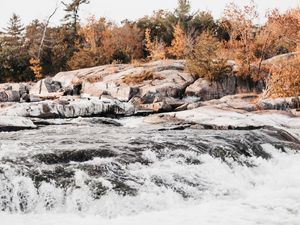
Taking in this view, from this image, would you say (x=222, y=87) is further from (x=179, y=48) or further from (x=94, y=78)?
(x=179, y=48)

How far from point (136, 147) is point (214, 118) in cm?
688

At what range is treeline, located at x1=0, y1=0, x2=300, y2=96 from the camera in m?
30.3

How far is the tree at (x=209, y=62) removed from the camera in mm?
29605

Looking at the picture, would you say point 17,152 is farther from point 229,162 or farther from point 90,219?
point 229,162

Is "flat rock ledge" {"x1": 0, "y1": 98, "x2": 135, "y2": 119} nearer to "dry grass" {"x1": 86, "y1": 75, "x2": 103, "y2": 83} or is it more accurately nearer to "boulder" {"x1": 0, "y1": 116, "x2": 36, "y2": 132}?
"boulder" {"x1": 0, "y1": 116, "x2": 36, "y2": 132}

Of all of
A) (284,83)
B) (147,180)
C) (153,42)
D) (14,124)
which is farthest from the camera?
(153,42)

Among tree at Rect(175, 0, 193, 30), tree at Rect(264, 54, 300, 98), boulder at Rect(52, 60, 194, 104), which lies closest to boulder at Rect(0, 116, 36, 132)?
boulder at Rect(52, 60, 194, 104)

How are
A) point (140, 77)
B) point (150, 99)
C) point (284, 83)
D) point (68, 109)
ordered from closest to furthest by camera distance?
point (68, 109) → point (284, 83) → point (150, 99) → point (140, 77)

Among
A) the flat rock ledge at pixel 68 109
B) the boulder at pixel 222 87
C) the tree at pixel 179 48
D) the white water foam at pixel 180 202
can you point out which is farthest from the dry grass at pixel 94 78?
the white water foam at pixel 180 202

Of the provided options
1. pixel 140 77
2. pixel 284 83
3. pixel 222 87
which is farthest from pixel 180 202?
pixel 222 87

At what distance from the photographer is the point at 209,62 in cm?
2980

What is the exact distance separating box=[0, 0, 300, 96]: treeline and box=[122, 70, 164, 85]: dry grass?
9.27ft

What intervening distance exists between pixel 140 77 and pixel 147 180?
66.4ft

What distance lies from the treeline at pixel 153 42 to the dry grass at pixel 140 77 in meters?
2.83
